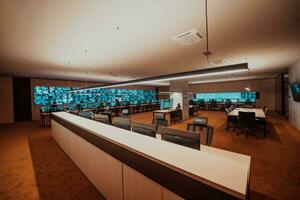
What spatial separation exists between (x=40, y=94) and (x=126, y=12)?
34.4 ft

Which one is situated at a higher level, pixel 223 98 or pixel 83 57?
pixel 83 57

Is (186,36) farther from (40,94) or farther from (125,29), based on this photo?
(40,94)

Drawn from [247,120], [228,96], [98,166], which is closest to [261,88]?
[228,96]

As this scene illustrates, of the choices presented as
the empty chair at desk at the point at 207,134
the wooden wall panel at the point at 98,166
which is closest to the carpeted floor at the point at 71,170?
the wooden wall panel at the point at 98,166

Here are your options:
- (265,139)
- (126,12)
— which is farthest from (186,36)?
(265,139)

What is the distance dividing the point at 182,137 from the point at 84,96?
38.2ft

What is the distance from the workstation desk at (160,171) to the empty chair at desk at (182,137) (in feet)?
0.24

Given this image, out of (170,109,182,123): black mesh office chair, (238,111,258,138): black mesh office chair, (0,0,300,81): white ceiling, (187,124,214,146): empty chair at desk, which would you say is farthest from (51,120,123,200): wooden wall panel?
(170,109,182,123): black mesh office chair

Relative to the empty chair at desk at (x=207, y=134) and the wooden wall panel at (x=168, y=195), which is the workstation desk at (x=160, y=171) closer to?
the wooden wall panel at (x=168, y=195)

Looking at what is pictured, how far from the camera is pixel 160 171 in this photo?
1362 mm

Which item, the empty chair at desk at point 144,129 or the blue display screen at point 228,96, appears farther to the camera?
the blue display screen at point 228,96

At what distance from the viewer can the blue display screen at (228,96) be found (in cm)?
1304

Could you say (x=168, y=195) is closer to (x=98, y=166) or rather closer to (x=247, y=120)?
(x=98, y=166)

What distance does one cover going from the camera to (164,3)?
6.61ft
